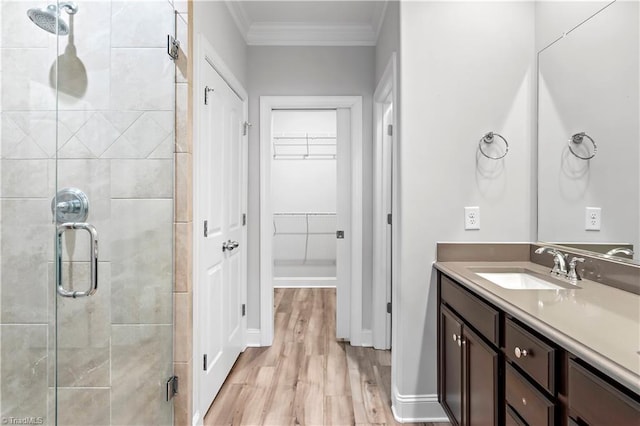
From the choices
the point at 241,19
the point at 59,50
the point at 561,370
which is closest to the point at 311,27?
the point at 241,19

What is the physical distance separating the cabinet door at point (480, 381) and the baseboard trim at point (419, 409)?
48cm

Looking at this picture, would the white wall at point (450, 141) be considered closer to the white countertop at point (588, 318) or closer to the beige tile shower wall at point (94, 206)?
the white countertop at point (588, 318)

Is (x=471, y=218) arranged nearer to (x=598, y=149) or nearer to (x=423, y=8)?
(x=598, y=149)

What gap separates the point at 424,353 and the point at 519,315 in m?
1.01

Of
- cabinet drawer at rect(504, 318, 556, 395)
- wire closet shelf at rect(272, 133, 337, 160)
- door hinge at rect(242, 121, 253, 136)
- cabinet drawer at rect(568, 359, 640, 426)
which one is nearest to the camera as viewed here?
cabinet drawer at rect(568, 359, 640, 426)

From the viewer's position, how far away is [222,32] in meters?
2.33

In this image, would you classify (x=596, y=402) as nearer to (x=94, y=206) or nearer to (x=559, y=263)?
(x=559, y=263)

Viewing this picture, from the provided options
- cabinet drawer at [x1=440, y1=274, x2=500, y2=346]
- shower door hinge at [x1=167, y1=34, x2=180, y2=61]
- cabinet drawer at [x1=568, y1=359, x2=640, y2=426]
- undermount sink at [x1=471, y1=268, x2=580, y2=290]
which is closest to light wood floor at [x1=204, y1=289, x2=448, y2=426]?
cabinet drawer at [x1=440, y1=274, x2=500, y2=346]

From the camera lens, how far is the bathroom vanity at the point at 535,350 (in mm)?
823

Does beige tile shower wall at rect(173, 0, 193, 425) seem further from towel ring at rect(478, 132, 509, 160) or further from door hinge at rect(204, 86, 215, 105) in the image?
towel ring at rect(478, 132, 509, 160)

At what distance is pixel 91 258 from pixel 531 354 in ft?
5.41

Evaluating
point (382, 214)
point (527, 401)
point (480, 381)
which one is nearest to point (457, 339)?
point (480, 381)

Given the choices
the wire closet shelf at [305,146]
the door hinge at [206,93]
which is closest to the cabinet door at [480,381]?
the door hinge at [206,93]

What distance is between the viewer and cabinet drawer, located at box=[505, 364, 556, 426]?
101 centimetres
